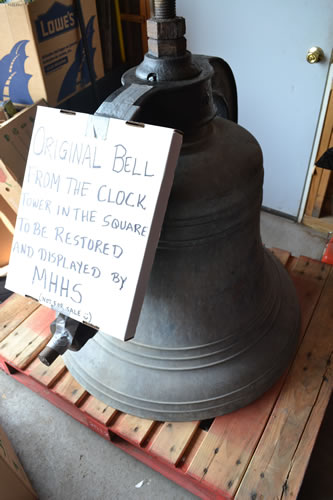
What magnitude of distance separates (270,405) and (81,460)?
747 mm

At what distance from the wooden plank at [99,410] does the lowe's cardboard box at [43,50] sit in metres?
1.39

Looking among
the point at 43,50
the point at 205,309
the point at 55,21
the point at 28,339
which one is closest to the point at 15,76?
the point at 43,50

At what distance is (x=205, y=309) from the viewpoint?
1077 millimetres

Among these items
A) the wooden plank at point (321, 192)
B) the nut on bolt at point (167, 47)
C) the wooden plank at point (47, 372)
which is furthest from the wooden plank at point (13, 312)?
the wooden plank at point (321, 192)

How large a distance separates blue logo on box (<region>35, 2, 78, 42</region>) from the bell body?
3.75 feet

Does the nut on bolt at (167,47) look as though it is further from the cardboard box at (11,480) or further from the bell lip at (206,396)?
the cardboard box at (11,480)

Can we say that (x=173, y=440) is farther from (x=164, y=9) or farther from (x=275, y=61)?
(x=275, y=61)

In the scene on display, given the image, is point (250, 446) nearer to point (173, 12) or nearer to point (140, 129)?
point (140, 129)

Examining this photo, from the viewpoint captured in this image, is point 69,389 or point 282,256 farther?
point 282,256

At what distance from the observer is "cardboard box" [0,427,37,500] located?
1.19 meters

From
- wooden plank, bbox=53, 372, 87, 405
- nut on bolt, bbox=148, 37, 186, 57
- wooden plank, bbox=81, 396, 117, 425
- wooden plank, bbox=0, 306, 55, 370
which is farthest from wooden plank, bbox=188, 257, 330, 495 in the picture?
nut on bolt, bbox=148, 37, 186, 57

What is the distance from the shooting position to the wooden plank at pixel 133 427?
114cm

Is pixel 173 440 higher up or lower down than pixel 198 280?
lower down

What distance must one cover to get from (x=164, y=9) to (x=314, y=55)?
127 cm
